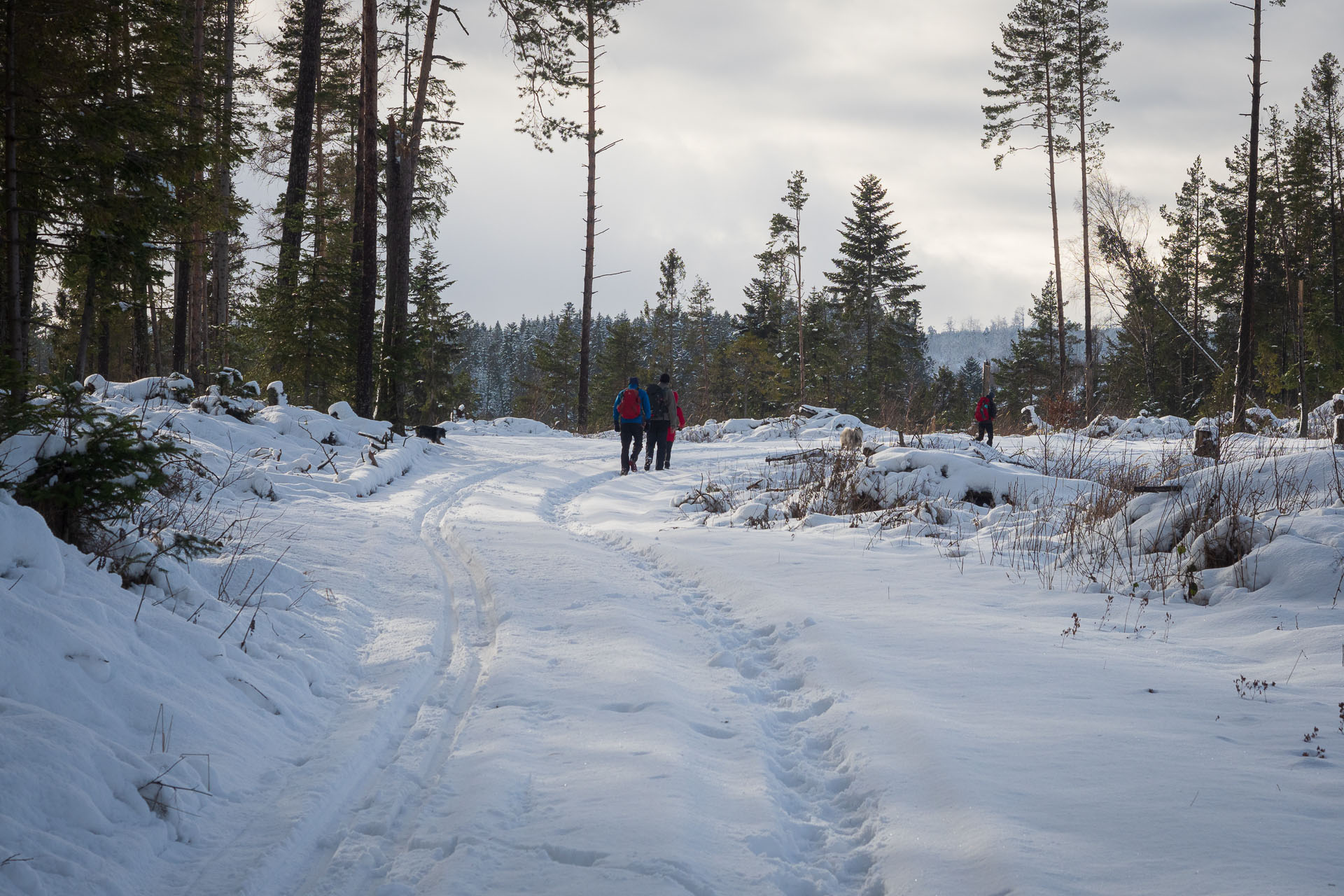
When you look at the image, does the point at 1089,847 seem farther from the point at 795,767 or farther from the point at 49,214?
the point at 49,214

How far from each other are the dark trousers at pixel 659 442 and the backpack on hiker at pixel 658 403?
106mm

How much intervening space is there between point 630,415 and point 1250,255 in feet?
54.7

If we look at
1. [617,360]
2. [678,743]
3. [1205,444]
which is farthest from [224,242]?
[617,360]

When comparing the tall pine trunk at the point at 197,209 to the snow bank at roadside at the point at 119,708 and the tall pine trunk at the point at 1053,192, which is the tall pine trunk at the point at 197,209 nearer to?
the snow bank at roadside at the point at 119,708

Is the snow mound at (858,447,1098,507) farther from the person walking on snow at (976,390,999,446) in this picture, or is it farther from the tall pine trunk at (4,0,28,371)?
the person walking on snow at (976,390,999,446)

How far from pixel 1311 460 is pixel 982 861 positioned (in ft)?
23.1

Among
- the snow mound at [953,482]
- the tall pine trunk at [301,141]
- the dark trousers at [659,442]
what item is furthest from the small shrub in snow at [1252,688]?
the tall pine trunk at [301,141]

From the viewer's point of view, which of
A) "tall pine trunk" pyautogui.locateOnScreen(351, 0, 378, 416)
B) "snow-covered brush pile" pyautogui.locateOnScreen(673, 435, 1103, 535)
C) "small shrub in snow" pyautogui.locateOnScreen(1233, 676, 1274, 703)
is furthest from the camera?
"tall pine trunk" pyautogui.locateOnScreen(351, 0, 378, 416)

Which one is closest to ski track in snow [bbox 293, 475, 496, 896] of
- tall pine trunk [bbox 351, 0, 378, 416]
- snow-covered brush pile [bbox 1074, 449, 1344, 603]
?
snow-covered brush pile [bbox 1074, 449, 1344, 603]

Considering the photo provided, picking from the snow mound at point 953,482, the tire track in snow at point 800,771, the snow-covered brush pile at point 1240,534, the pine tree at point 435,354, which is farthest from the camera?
the pine tree at point 435,354

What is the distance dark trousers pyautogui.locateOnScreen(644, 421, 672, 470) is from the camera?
1473cm

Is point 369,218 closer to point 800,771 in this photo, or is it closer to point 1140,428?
point 800,771

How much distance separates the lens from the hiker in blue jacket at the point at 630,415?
1407cm

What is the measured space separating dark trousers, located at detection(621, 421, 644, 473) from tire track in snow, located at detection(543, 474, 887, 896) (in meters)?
8.50
